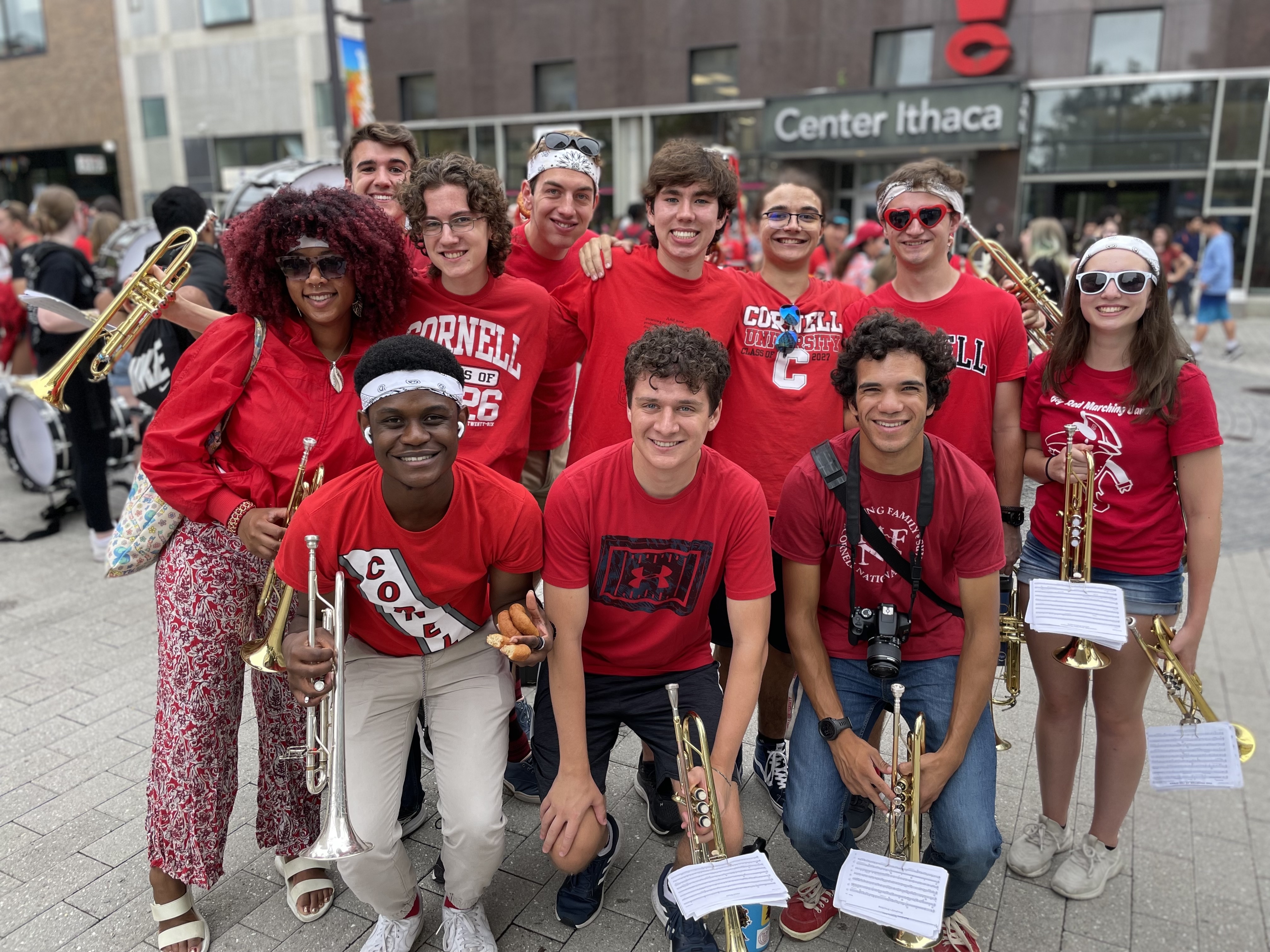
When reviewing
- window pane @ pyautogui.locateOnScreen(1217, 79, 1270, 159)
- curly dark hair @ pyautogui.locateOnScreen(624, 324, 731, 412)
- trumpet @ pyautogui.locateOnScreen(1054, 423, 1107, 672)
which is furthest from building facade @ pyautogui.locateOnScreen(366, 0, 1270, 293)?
curly dark hair @ pyautogui.locateOnScreen(624, 324, 731, 412)

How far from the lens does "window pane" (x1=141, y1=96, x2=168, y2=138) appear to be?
28.9 metres

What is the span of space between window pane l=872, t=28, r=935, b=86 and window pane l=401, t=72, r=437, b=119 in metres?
12.8

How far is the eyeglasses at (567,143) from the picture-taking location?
380 cm

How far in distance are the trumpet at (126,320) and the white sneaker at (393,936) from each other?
1999mm

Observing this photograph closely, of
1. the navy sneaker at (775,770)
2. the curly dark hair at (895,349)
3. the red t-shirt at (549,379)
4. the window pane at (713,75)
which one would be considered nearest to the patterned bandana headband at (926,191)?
the curly dark hair at (895,349)

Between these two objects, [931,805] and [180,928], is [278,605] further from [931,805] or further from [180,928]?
[931,805]

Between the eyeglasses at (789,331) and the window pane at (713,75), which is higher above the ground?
the window pane at (713,75)

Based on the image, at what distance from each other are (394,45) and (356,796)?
27850mm

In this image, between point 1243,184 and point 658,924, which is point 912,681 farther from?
point 1243,184

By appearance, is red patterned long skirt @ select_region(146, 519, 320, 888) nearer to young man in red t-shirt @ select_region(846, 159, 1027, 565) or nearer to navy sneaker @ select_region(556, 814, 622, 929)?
navy sneaker @ select_region(556, 814, 622, 929)

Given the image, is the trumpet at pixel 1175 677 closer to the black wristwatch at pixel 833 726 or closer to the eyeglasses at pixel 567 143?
the black wristwatch at pixel 833 726

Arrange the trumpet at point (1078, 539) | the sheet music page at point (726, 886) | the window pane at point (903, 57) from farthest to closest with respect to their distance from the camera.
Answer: the window pane at point (903, 57) < the trumpet at point (1078, 539) < the sheet music page at point (726, 886)

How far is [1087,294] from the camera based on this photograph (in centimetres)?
293

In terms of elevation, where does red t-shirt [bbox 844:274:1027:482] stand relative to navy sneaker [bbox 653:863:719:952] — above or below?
above
